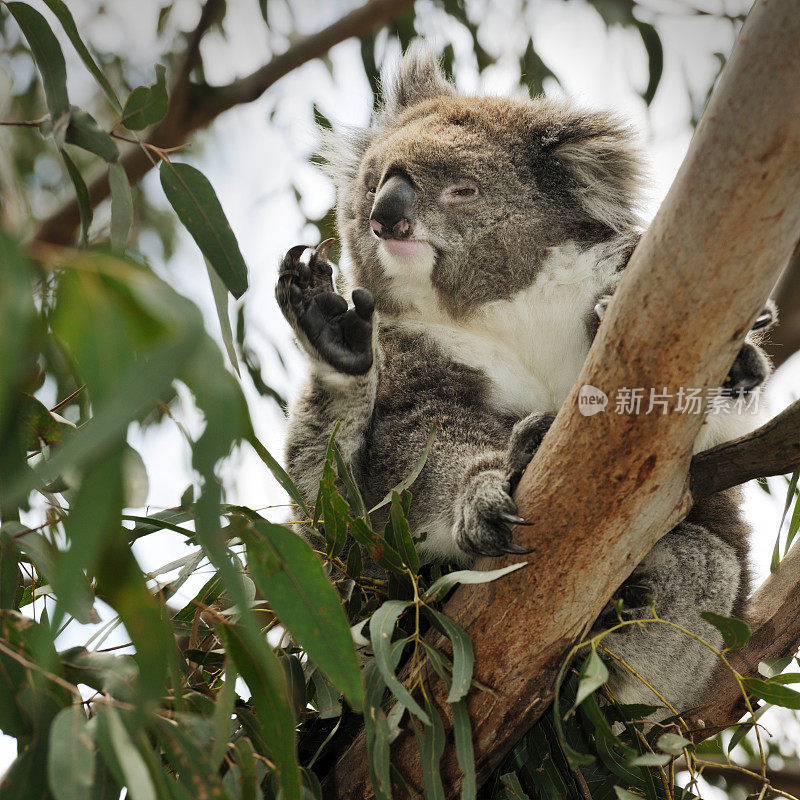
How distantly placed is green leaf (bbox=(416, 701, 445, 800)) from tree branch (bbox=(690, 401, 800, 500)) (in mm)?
561

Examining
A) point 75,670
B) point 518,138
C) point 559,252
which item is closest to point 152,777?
point 75,670

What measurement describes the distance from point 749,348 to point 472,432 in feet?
2.08

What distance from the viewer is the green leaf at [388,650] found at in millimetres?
1169

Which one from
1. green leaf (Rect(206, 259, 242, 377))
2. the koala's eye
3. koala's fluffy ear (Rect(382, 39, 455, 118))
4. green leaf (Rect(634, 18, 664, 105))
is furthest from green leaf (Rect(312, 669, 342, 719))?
green leaf (Rect(634, 18, 664, 105))

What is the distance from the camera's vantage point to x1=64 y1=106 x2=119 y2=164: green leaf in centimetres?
121

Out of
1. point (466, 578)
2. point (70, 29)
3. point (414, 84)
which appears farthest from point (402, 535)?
point (414, 84)

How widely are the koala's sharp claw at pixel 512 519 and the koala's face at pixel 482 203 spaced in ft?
2.61

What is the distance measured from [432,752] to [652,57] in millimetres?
2431

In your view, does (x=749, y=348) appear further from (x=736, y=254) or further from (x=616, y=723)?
(x=616, y=723)

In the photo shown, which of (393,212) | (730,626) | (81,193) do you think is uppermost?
(81,193)

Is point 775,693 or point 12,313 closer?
point 12,313

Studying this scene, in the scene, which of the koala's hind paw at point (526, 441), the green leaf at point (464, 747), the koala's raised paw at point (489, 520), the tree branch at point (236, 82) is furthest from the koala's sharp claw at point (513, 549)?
the tree branch at point (236, 82)

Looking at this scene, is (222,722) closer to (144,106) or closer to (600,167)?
(144,106)

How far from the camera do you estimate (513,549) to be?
4.51 ft
